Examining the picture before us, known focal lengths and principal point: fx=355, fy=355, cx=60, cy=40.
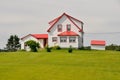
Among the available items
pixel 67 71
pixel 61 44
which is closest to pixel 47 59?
pixel 67 71

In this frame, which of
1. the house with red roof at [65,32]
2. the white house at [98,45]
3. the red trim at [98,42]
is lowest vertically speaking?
the white house at [98,45]

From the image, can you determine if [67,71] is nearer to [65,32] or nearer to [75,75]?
[75,75]

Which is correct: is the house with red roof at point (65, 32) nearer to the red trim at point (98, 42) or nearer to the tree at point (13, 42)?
the red trim at point (98, 42)

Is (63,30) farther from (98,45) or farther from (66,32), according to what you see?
(98,45)

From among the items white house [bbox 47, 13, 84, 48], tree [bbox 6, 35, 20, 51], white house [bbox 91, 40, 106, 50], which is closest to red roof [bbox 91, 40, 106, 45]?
white house [bbox 91, 40, 106, 50]

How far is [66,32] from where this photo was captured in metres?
71.0

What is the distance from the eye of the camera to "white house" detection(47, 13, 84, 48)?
70.1 metres

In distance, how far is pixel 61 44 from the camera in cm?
6988

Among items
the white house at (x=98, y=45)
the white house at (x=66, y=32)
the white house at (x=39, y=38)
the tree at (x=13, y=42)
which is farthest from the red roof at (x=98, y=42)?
the tree at (x=13, y=42)

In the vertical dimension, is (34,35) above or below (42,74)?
above

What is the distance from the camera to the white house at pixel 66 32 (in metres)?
70.1

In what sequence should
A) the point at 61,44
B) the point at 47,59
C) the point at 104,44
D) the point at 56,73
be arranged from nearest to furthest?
the point at 56,73
the point at 47,59
the point at 61,44
the point at 104,44

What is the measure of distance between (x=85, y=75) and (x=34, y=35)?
5023 cm

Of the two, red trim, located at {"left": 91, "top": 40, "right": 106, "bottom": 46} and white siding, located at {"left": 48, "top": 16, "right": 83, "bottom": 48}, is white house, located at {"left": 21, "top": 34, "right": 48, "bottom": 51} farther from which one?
red trim, located at {"left": 91, "top": 40, "right": 106, "bottom": 46}
